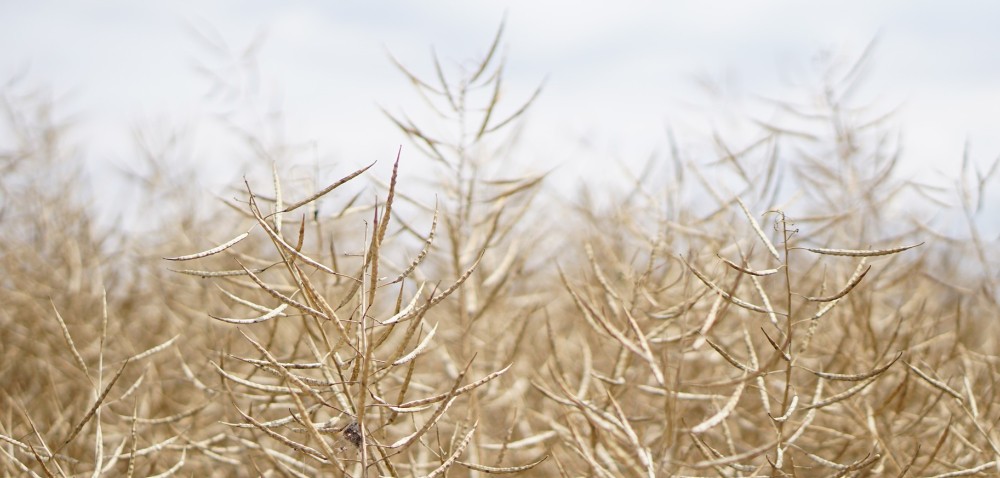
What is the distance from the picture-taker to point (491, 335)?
1.78 m

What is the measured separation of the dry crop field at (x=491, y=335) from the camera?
84 centimetres

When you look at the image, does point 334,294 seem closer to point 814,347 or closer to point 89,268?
point 814,347

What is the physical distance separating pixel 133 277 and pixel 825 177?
231 cm

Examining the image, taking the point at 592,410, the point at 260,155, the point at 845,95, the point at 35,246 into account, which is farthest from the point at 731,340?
the point at 35,246

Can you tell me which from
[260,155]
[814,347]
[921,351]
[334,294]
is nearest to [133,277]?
[260,155]

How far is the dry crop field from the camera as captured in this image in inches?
33.0

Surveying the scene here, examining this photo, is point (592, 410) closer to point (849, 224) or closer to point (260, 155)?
point (849, 224)

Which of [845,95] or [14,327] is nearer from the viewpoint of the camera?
[845,95]

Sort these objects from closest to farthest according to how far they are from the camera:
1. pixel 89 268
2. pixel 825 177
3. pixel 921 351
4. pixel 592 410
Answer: pixel 592 410
pixel 921 351
pixel 825 177
pixel 89 268

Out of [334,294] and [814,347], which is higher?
[334,294]

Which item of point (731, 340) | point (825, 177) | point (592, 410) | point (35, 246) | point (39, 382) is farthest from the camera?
point (35, 246)

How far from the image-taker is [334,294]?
1.34m

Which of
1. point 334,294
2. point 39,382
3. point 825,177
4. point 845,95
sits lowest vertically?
point 39,382

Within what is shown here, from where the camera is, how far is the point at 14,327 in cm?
250
